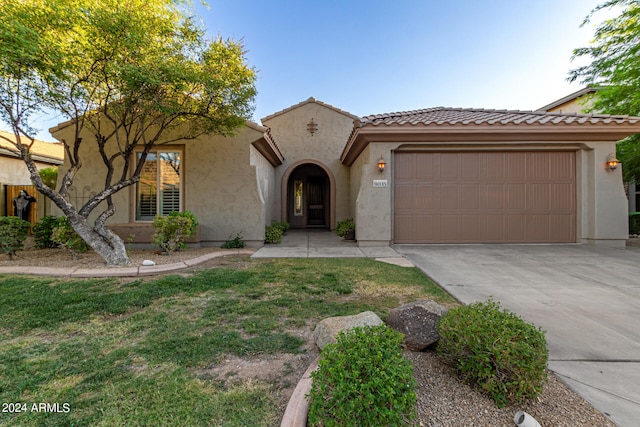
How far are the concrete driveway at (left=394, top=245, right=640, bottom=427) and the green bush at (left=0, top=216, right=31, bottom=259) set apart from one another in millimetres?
8556

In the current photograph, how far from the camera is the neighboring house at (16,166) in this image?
34.3ft

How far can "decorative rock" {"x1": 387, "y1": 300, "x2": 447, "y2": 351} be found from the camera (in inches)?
89.0

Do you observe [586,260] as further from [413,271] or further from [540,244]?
[413,271]

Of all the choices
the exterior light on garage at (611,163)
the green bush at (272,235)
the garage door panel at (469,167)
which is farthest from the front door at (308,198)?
the exterior light on garage at (611,163)

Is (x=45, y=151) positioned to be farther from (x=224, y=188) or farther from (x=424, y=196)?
(x=424, y=196)

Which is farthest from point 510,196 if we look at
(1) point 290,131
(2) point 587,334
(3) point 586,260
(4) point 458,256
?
(1) point 290,131

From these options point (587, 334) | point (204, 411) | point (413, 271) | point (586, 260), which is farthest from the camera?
point (586, 260)

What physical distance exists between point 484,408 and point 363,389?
2.90 feet

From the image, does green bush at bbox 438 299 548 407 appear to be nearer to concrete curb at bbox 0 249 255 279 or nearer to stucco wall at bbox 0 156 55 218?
concrete curb at bbox 0 249 255 279

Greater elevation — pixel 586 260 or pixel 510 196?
pixel 510 196

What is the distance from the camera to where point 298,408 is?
1.58 m

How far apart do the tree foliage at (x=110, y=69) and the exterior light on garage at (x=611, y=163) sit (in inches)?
381

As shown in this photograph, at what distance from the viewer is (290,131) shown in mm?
11977

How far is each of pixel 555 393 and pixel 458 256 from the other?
15.8 feet
